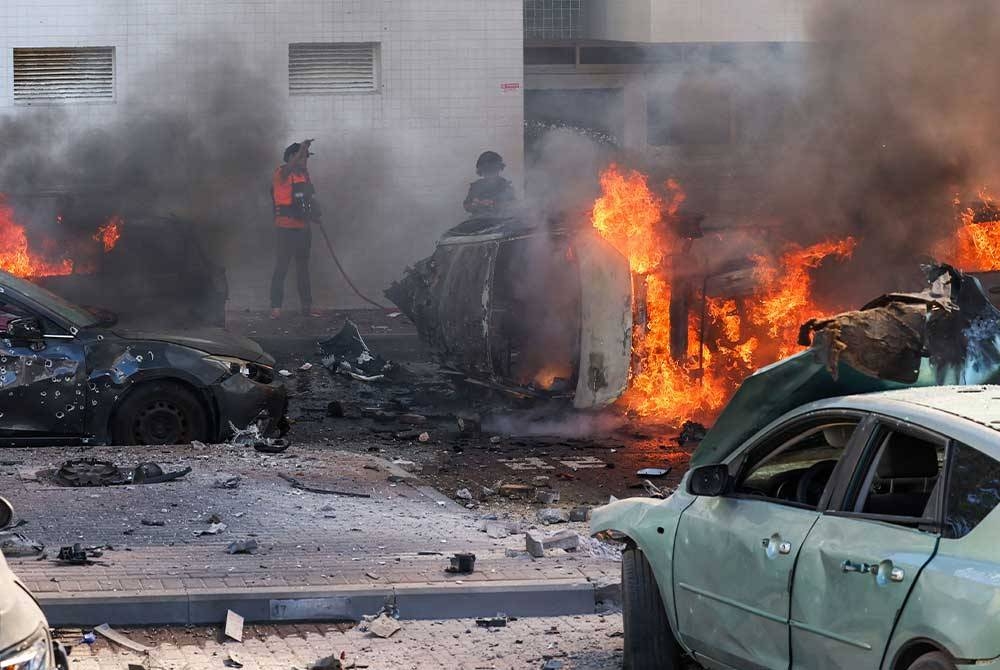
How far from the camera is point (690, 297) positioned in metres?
13.4

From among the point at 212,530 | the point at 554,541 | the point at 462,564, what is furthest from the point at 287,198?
the point at 462,564

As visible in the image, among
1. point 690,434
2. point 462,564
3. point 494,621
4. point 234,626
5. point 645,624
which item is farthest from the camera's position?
point 690,434

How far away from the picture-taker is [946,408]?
4.95 metres

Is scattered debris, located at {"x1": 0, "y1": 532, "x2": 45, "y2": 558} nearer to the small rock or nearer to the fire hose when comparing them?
the small rock

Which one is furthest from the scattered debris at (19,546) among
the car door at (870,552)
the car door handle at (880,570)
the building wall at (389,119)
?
the building wall at (389,119)

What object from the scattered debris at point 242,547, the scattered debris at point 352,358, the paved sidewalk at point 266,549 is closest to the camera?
the paved sidewalk at point 266,549

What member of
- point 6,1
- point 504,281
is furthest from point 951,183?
point 6,1

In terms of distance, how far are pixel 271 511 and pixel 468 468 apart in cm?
271

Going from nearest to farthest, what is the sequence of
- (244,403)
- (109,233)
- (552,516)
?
(552,516) → (244,403) → (109,233)

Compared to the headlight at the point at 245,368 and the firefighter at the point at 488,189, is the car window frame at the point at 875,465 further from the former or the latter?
the firefighter at the point at 488,189

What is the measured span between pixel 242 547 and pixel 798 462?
11.7 ft

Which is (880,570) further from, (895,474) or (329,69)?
(329,69)

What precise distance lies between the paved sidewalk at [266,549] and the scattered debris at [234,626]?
0.07m

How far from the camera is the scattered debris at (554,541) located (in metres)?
8.30
